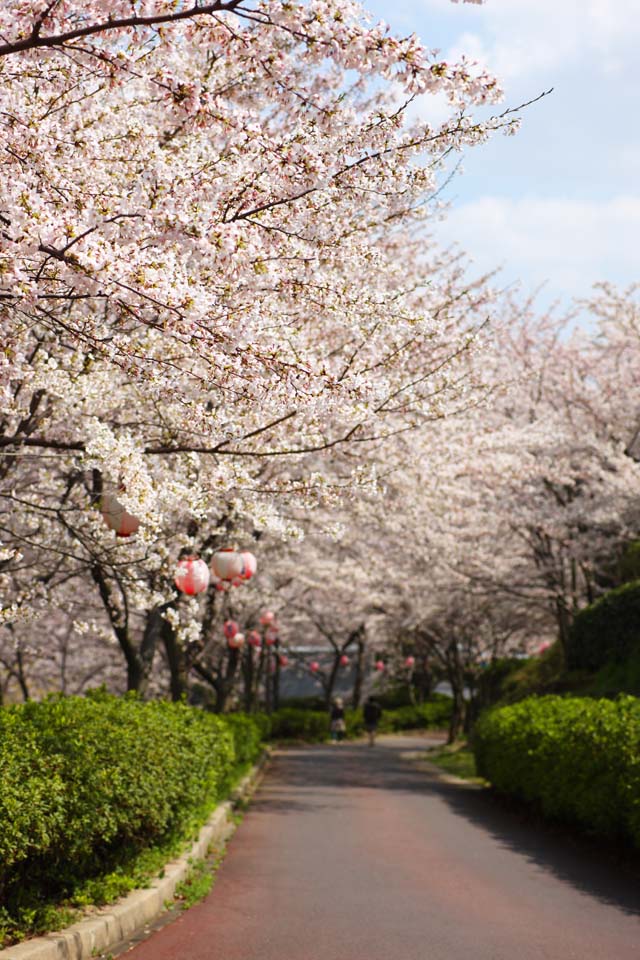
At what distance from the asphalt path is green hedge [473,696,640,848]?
45cm

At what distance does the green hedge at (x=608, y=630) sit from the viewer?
1906 centimetres

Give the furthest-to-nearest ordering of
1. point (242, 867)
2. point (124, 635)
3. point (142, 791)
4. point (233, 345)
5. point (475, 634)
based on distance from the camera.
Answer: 1. point (475, 634)
2. point (124, 635)
3. point (242, 867)
4. point (142, 791)
5. point (233, 345)

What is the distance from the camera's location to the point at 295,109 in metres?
5.71

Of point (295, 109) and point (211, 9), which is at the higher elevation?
point (295, 109)

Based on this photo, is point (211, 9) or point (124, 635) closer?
point (211, 9)

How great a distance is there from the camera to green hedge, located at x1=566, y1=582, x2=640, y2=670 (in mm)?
19062

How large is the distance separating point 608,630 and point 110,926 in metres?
15.1

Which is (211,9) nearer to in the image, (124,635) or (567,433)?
(124,635)

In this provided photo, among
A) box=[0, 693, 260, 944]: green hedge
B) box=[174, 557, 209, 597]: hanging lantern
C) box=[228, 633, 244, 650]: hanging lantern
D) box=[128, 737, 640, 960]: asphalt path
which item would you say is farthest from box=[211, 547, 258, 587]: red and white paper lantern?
box=[228, 633, 244, 650]: hanging lantern

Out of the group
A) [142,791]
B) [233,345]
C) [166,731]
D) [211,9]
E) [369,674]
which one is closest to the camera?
[211,9]

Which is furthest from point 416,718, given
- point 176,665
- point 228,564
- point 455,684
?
point 228,564

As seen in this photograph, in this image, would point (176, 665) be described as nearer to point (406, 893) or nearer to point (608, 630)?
point (406, 893)

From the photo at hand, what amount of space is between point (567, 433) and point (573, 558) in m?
2.84

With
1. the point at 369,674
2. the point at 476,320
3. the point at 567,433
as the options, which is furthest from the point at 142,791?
the point at 369,674
